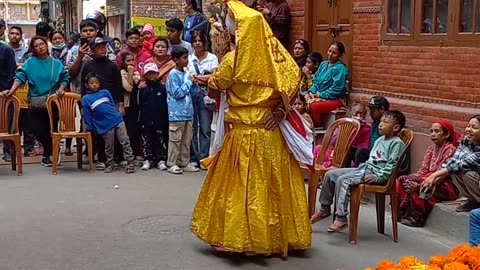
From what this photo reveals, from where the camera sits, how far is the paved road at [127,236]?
5379 mm

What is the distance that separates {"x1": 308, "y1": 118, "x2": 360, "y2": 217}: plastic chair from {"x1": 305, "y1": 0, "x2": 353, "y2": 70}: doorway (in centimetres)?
272

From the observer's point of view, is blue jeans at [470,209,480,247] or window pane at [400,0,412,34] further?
window pane at [400,0,412,34]

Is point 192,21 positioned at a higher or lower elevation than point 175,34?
higher

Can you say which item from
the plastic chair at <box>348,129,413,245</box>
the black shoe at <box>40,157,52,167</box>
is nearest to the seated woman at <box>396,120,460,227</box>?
the plastic chair at <box>348,129,413,245</box>

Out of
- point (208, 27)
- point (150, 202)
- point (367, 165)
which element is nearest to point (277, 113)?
point (367, 165)

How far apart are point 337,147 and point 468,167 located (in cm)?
134

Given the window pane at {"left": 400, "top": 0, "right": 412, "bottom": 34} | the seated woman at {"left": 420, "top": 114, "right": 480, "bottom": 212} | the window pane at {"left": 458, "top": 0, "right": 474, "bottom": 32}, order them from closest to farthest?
the seated woman at {"left": 420, "top": 114, "right": 480, "bottom": 212}
the window pane at {"left": 458, "top": 0, "right": 474, "bottom": 32}
the window pane at {"left": 400, "top": 0, "right": 412, "bottom": 34}

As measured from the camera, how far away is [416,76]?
7.86 m

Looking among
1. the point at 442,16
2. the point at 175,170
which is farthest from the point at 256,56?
the point at 175,170

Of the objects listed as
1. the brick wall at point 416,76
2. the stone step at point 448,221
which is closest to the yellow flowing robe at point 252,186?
the stone step at point 448,221

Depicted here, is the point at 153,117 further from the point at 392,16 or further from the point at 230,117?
the point at 230,117

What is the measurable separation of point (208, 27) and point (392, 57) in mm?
3551

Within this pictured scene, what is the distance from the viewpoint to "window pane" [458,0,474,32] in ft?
23.0

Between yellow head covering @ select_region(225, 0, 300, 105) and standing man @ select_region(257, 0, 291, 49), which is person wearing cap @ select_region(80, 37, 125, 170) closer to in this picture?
standing man @ select_region(257, 0, 291, 49)
